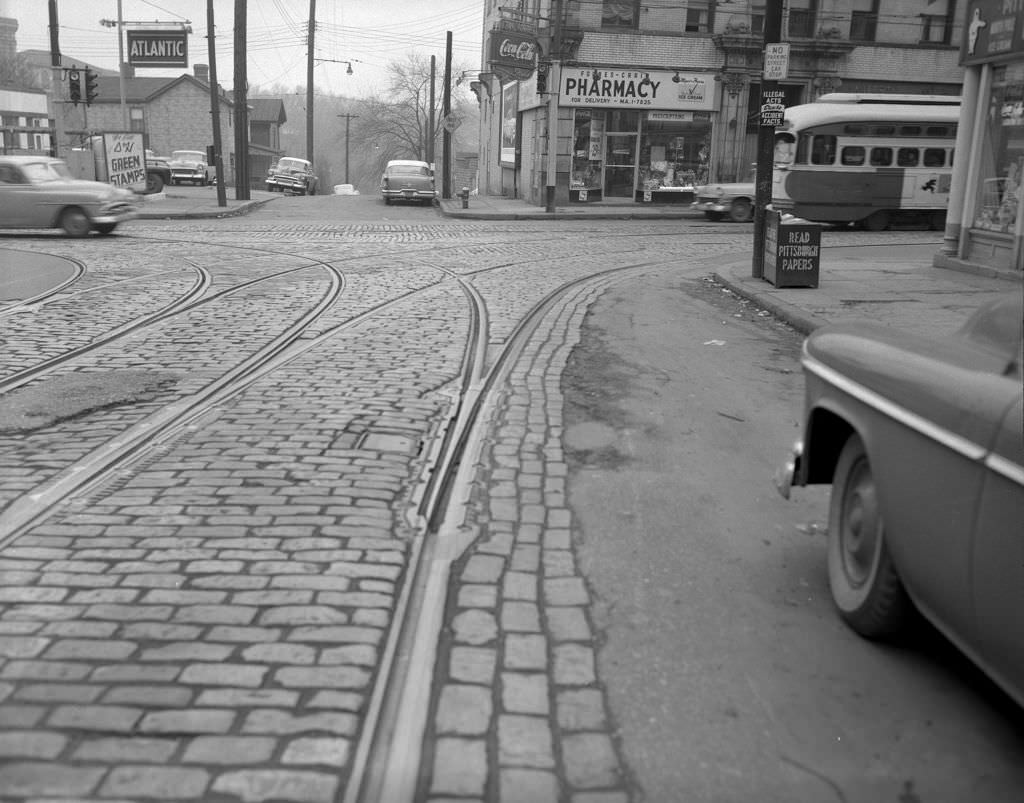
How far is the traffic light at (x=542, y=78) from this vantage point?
106ft

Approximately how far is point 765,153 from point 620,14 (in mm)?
21761

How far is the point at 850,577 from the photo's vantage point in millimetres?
3955

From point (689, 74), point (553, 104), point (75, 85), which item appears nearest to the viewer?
point (75, 85)

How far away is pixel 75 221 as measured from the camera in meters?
21.0

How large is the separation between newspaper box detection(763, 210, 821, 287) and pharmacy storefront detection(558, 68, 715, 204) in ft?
70.2

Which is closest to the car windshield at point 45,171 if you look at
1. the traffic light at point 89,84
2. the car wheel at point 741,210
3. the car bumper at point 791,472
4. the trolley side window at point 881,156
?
the traffic light at point 89,84

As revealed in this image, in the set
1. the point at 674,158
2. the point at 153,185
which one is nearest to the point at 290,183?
the point at 153,185

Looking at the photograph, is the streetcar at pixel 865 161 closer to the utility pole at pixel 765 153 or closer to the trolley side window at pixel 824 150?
the trolley side window at pixel 824 150

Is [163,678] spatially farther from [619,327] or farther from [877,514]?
[619,327]

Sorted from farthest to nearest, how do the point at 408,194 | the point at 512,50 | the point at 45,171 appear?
the point at 408,194 → the point at 512,50 → the point at 45,171

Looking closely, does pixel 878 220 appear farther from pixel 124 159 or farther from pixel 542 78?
pixel 124 159

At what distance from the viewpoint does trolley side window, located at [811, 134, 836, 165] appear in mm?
26078

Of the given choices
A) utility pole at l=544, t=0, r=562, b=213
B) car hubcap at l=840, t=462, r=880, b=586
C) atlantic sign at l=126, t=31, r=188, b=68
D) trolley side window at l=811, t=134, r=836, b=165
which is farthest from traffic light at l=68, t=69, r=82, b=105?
car hubcap at l=840, t=462, r=880, b=586

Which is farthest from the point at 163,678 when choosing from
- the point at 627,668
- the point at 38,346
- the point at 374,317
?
the point at 374,317
